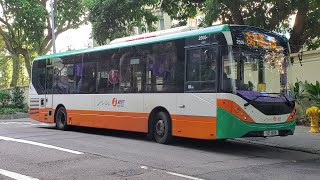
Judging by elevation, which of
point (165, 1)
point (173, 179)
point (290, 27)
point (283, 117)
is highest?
point (165, 1)

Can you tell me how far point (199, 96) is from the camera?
453 inches

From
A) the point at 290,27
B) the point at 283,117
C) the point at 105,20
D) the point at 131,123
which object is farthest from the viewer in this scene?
the point at 105,20

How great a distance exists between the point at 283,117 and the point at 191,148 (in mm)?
2510

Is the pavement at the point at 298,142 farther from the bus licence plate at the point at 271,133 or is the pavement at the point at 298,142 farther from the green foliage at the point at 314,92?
the green foliage at the point at 314,92

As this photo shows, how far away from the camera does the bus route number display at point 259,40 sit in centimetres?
1131

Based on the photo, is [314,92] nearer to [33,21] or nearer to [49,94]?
[49,94]

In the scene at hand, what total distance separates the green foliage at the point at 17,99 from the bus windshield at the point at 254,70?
78.2 feet

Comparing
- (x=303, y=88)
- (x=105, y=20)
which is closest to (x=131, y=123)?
(x=303, y=88)

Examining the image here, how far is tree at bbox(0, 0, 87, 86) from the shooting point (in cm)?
3222

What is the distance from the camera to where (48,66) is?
1838 cm

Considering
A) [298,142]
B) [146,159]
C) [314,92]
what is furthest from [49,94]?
[314,92]

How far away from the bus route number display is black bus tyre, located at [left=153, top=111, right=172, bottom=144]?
3.08 meters

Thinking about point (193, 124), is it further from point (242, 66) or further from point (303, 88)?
point (303, 88)

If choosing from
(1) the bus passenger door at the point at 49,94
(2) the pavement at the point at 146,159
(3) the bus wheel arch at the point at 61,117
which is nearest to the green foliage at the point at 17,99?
(1) the bus passenger door at the point at 49,94
